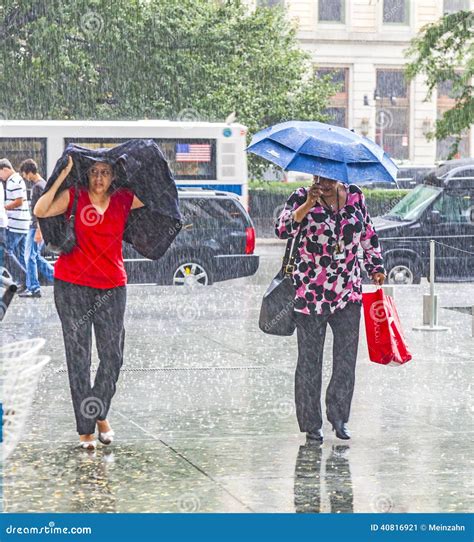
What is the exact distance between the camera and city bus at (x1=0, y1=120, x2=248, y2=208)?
26.2 metres

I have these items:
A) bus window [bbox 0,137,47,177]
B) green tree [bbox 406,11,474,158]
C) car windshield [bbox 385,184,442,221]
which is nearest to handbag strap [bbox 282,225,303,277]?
car windshield [bbox 385,184,442,221]

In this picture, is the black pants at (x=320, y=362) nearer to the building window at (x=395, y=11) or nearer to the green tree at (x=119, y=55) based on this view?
the green tree at (x=119, y=55)

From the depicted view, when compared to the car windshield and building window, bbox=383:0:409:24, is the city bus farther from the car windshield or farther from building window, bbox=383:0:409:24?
building window, bbox=383:0:409:24

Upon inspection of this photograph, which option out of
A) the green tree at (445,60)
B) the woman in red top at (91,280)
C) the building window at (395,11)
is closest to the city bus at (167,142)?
the green tree at (445,60)

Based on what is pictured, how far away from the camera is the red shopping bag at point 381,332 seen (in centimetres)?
798

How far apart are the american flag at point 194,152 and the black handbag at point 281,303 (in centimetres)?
1987

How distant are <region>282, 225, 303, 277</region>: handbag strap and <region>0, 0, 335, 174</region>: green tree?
22.2 metres

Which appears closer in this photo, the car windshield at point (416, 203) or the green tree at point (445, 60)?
the car windshield at point (416, 203)

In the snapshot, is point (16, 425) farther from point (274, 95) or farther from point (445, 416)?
point (274, 95)

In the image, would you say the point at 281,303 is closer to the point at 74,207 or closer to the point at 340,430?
the point at 340,430

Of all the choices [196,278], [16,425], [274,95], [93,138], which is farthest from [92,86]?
[16,425]

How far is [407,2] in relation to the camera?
2322 inches

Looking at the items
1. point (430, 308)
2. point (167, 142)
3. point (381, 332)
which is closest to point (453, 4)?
point (167, 142)

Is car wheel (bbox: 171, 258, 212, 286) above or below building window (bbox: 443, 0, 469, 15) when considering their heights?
below
